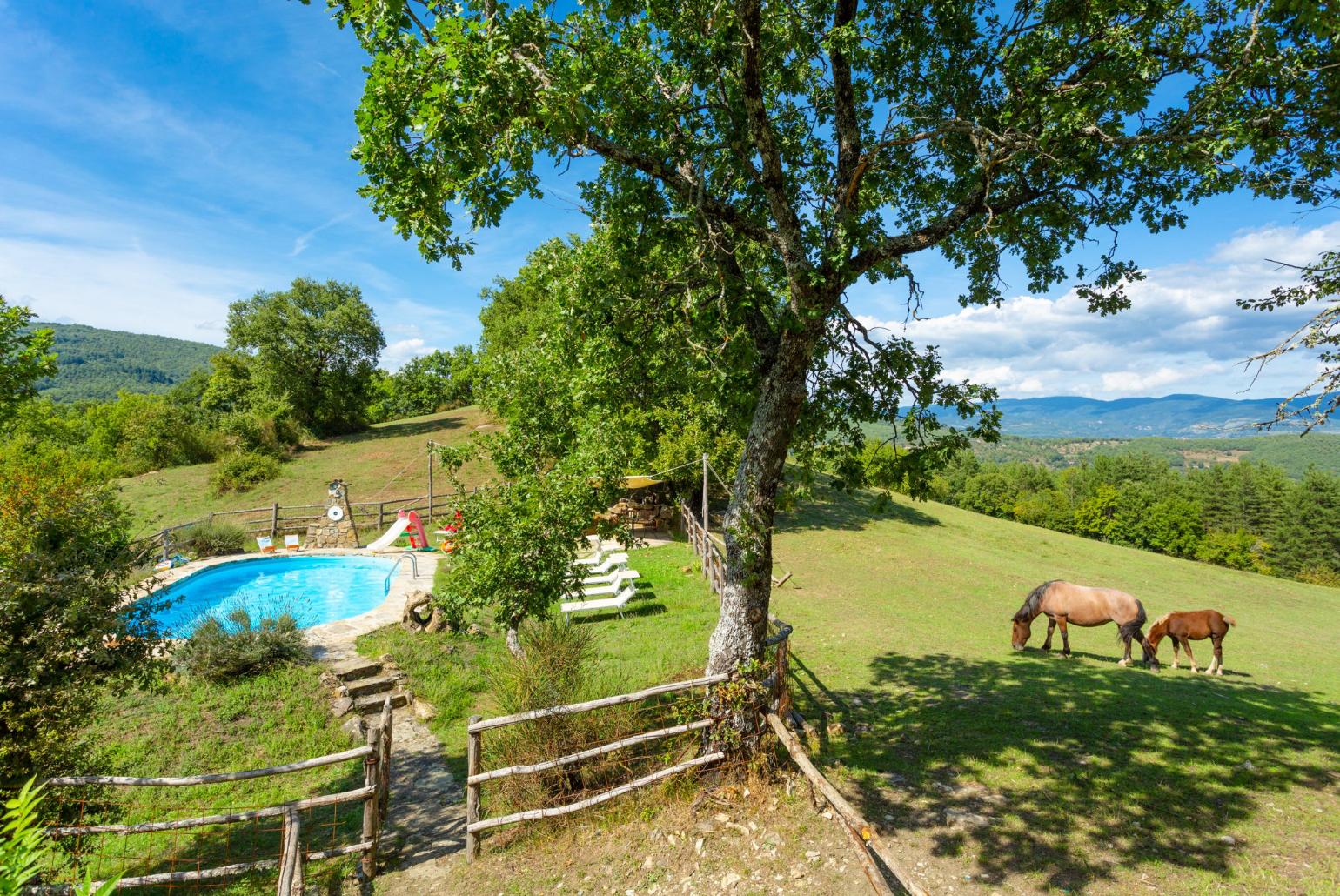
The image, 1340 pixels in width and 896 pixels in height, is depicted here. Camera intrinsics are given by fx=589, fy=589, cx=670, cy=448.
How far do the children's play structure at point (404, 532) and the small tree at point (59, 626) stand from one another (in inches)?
601

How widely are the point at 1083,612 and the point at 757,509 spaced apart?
9997 millimetres

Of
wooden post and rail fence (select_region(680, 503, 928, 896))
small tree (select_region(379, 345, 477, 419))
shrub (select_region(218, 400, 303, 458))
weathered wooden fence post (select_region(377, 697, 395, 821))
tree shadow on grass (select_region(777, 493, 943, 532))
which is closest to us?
wooden post and rail fence (select_region(680, 503, 928, 896))

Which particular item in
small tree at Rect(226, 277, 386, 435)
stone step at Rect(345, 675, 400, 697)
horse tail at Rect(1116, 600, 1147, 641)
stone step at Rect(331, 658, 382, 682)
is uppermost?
small tree at Rect(226, 277, 386, 435)

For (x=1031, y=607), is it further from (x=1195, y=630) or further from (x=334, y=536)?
(x=334, y=536)

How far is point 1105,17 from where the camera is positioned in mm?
6125

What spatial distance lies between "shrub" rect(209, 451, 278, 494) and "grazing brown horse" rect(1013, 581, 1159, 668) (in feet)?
123

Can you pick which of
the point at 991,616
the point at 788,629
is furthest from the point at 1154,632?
the point at 788,629

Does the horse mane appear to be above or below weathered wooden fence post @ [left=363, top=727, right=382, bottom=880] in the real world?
above

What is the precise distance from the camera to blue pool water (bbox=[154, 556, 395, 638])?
57.9 feet

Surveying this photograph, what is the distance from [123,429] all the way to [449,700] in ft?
145

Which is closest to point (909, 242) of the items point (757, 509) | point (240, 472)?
point (757, 509)

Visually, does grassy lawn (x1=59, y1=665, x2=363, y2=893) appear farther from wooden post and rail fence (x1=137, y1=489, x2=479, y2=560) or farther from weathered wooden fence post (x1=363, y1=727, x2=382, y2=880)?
wooden post and rail fence (x1=137, y1=489, x2=479, y2=560)

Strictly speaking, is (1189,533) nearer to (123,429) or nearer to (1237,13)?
(1237,13)

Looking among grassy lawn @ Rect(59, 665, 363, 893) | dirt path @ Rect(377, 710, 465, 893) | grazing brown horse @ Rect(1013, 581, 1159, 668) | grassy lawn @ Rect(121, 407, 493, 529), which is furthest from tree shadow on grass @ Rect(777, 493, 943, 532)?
grassy lawn @ Rect(59, 665, 363, 893)
